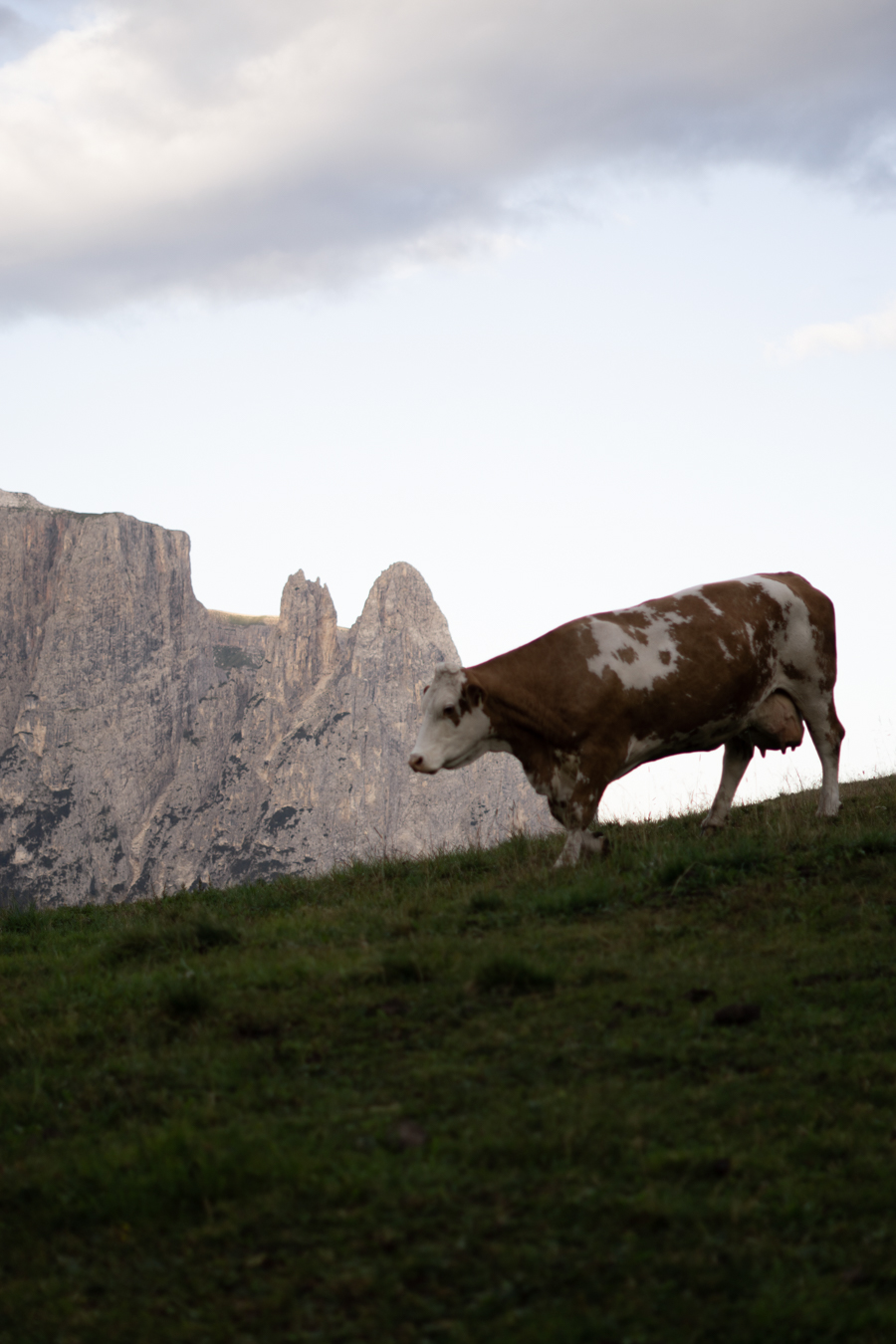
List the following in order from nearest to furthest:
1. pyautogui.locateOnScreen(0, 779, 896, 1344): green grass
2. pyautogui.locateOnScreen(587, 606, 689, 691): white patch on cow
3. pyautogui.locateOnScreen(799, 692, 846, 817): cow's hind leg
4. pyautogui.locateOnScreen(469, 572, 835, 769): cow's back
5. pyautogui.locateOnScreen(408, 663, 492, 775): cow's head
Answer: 1. pyautogui.locateOnScreen(0, 779, 896, 1344): green grass
2. pyautogui.locateOnScreen(408, 663, 492, 775): cow's head
3. pyautogui.locateOnScreen(469, 572, 835, 769): cow's back
4. pyautogui.locateOnScreen(587, 606, 689, 691): white patch on cow
5. pyautogui.locateOnScreen(799, 692, 846, 817): cow's hind leg

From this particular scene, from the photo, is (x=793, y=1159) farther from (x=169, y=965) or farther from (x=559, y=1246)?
(x=169, y=965)

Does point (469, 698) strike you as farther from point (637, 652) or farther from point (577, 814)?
point (637, 652)

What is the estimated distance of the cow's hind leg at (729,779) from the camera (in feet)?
40.1

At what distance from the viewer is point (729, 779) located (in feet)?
40.6

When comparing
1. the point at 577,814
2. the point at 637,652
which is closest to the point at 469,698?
the point at 577,814

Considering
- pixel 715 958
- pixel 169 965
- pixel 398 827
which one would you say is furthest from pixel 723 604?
pixel 398 827

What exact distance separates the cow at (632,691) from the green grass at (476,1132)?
244cm

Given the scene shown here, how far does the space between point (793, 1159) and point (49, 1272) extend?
2.88 meters

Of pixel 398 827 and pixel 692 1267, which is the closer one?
pixel 692 1267

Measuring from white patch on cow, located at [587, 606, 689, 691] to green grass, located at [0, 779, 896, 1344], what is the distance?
9.49ft

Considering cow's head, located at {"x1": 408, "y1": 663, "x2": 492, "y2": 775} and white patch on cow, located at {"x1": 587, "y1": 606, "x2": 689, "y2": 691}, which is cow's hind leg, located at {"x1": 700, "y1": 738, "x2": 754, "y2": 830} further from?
cow's head, located at {"x1": 408, "y1": 663, "x2": 492, "y2": 775}

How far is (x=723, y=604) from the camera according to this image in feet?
38.2

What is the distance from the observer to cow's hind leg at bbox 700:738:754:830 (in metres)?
12.2

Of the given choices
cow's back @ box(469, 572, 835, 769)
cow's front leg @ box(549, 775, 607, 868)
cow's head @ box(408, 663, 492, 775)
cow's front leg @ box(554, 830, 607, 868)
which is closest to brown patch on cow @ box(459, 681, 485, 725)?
cow's head @ box(408, 663, 492, 775)
